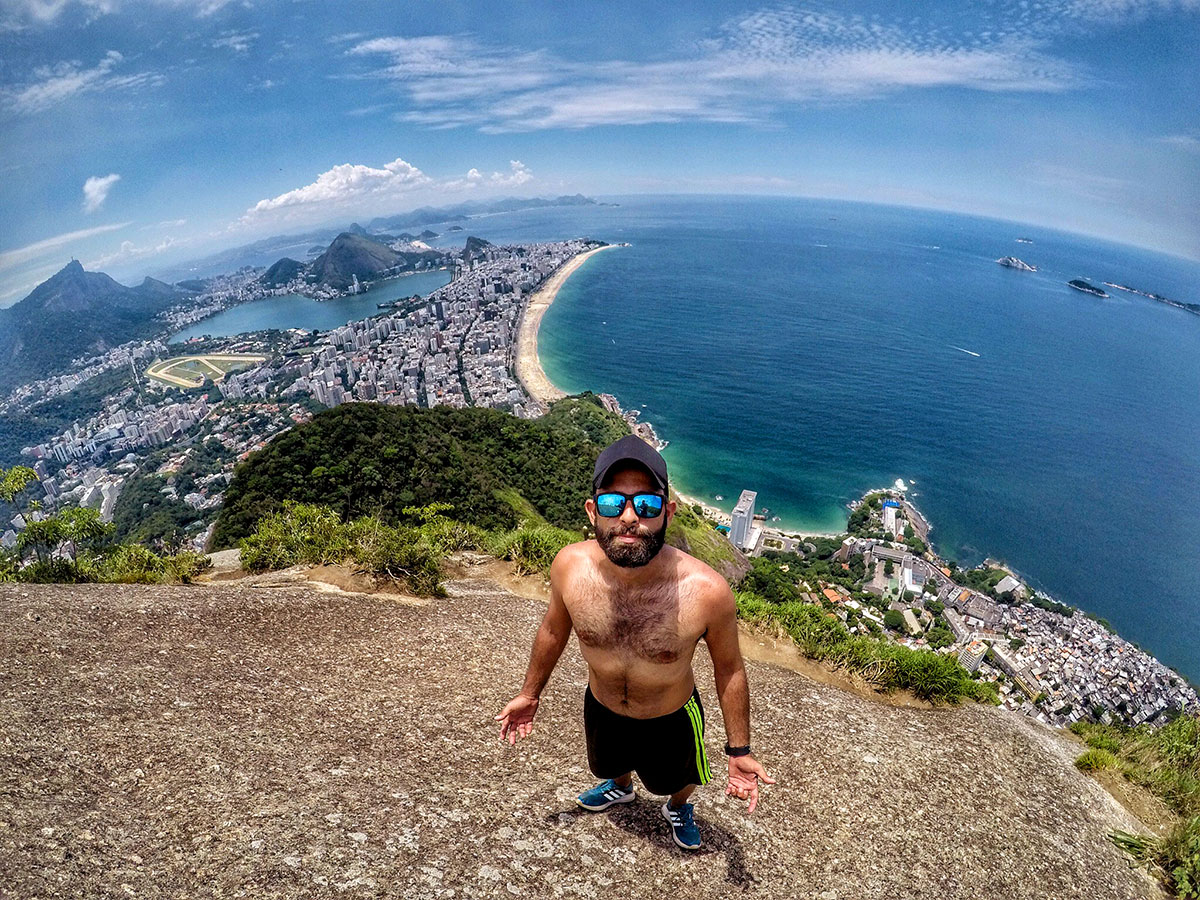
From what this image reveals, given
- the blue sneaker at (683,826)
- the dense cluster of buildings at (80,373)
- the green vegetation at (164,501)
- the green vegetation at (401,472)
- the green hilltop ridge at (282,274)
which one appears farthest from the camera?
the green hilltop ridge at (282,274)

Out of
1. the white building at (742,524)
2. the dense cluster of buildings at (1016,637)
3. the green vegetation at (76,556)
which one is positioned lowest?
the dense cluster of buildings at (1016,637)

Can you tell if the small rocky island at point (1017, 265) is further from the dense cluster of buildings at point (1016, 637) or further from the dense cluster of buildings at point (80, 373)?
the dense cluster of buildings at point (80, 373)

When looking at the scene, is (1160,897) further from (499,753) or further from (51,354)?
(51,354)

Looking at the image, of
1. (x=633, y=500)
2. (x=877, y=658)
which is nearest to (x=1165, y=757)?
(x=877, y=658)

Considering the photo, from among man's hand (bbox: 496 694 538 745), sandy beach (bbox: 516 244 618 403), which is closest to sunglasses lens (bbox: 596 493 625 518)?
man's hand (bbox: 496 694 538 745)

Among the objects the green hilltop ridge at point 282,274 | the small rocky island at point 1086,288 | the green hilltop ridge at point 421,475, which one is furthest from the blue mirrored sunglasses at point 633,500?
the green hilltop ridge at point 282,274

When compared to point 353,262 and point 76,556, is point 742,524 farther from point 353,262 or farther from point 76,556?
point 353,262

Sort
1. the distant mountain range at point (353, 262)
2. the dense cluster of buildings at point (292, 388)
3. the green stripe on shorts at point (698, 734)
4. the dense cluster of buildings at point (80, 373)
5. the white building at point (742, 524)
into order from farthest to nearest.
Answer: the distant mountain range at point (353, 262) < the dense cluster of buildings at point (80, 373) < the dense cluster of buildings at point (292, 388) < the white building at point (742, 524) < the green stripe on shorts at point (698, 734)
